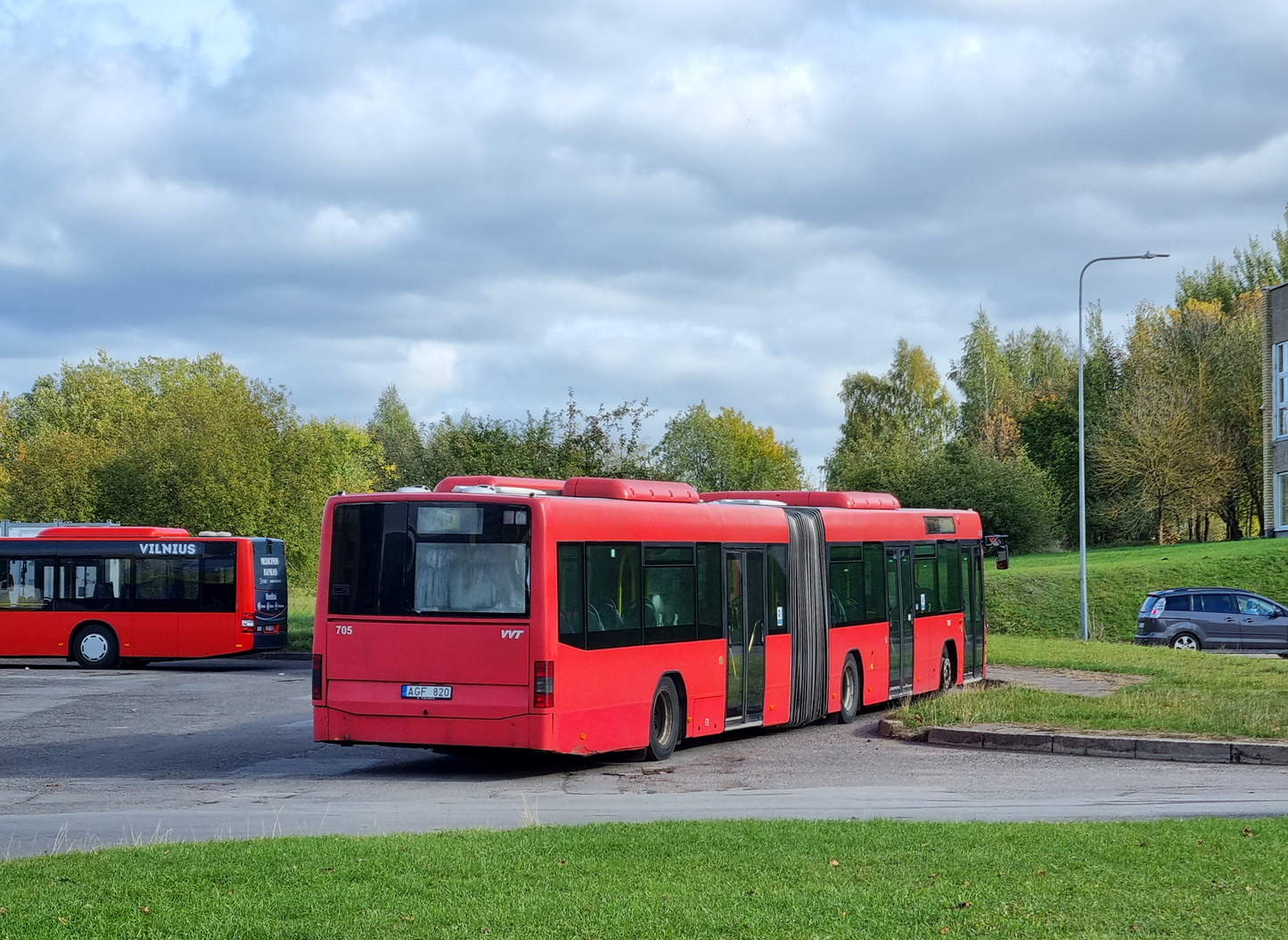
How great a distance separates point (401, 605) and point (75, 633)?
19.6 meters

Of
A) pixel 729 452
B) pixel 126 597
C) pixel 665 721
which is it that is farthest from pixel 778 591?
pixel 729 452

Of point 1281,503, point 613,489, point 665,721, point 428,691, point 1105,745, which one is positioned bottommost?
point 1105,745

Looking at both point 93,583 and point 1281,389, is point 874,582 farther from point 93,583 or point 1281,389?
point 1281,389

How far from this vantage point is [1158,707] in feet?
60.1

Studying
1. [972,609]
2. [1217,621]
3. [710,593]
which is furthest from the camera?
[1217,621]

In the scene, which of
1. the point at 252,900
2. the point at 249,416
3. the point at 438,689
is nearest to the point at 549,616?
the point at 438,689

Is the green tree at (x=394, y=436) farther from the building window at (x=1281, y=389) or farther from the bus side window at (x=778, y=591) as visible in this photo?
the bus side window at (x=778, y=591)

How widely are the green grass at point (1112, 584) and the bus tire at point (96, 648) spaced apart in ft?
83.4

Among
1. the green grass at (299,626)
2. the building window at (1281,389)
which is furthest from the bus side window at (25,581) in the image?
the building window at (1281,389)

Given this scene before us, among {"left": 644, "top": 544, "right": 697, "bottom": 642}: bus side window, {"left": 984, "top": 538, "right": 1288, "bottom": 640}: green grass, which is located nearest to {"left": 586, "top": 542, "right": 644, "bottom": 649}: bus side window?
{"left": 644, "top": 544, "right": 697, "bottom": 642}: bus side window

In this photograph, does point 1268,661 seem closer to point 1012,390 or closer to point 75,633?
point 75,633

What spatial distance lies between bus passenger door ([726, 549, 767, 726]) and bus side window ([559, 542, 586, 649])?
116 inches

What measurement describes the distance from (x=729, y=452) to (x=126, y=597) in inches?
3154

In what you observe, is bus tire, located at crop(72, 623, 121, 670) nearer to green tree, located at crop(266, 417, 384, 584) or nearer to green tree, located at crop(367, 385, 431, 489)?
green tree, located at crop(266, 417, 384, 584)
